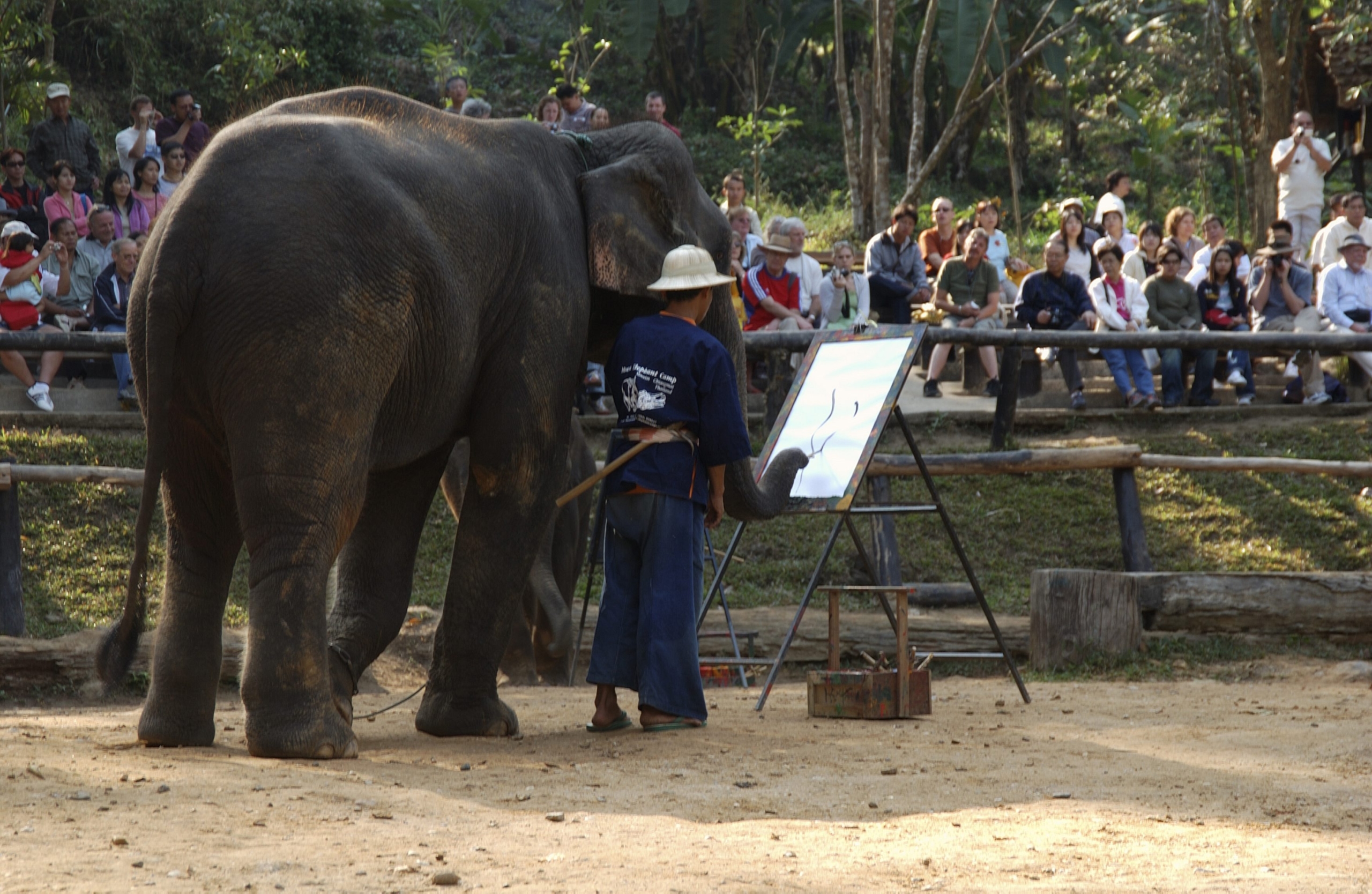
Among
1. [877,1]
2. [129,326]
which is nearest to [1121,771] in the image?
[129,326]

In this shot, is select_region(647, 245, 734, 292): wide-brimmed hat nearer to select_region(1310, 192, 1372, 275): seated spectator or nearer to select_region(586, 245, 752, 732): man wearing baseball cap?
select_region(586, 245, 752, 732): man wearing baseball cap

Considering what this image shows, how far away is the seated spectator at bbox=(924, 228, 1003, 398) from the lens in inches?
511

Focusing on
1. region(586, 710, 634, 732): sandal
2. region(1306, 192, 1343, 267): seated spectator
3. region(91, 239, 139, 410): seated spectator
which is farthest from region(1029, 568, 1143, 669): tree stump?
region(1306, 192, 1343, 267): seated spectator

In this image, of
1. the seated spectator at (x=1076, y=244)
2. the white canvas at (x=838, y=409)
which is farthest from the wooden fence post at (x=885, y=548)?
the seated spectator at (x=1076, y=244)

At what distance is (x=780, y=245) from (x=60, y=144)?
5.99 m

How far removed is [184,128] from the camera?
13125 millimetres

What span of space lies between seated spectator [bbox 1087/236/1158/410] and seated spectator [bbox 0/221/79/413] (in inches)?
309

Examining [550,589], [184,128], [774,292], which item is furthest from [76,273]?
[550,589]

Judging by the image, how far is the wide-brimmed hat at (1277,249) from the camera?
1348 cm

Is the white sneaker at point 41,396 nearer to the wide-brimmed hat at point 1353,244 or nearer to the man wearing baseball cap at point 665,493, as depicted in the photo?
the man wearing baseball cap at point 665,493

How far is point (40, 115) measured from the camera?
17.8 metres

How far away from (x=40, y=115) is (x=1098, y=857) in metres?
16.8

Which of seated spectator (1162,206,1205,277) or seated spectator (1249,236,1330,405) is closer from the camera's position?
seated spectator (1249,236,1330,405)

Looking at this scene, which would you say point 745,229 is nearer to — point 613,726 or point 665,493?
point 665,493
